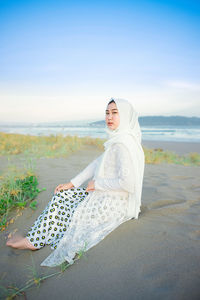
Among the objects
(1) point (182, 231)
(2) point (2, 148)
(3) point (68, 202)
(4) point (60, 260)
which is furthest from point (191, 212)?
(2) point (2, 148)

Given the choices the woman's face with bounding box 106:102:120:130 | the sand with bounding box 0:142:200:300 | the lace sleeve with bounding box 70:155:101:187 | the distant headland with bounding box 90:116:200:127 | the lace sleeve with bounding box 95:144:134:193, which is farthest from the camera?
the distant headland with bounding box 90:116:200:127

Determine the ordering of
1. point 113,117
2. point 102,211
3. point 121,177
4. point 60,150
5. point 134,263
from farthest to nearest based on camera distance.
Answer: point 60,150
point 113,117
point 102,211
point 121,177
point 134,263

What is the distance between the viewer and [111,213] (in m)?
2.43

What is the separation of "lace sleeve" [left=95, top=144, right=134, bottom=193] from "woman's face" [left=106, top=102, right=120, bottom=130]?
0.24 m

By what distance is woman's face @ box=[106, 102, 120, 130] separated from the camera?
2514 millimetres

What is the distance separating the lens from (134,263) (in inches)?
77.0

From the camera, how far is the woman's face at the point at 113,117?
251 centimetres

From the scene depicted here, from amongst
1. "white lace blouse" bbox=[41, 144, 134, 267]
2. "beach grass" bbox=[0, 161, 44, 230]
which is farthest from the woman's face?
"beach grass" bbox=[0, 161, 44, 230]

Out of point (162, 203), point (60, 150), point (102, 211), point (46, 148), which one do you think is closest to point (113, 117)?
point (102, 211)

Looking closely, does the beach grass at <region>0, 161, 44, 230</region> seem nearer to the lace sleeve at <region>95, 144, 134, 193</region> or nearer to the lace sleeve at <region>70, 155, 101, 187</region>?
the lace sleeve at <region>70, 155, 101, 187</region>

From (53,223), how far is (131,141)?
47.3 inches

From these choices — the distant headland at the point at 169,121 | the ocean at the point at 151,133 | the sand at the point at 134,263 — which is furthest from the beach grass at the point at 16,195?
the distant headland at the point at 169,121

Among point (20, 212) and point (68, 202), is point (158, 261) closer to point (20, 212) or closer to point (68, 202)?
point (68, 202)

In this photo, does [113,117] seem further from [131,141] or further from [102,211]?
[102,211]
